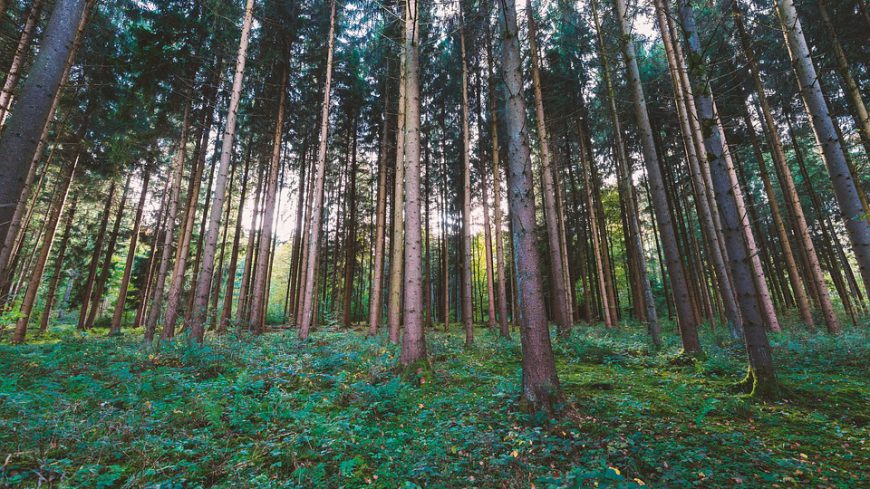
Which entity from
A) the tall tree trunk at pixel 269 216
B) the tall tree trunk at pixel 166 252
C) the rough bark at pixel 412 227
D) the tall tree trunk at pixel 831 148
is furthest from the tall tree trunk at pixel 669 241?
the tall tree trunk at pixel 166 252

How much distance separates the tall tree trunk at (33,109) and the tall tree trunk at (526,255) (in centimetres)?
564

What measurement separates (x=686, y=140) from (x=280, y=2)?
1563 cm

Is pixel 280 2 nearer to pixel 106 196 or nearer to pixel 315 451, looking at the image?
pixel 106 196

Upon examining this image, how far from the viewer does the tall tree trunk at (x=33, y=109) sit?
3.44m

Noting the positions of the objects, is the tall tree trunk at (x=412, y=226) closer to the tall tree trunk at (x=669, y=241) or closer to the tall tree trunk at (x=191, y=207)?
the tall tree trunk at (x=669, y=241)

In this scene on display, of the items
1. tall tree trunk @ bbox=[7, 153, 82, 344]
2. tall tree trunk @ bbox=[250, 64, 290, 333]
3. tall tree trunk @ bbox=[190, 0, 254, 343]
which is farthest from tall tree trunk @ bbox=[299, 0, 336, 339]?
tall tree trunk @ bbox=[7, 153, 82, 344]

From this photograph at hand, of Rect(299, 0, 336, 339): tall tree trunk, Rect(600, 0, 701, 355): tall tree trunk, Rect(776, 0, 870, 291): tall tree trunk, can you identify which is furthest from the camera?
Rect(299, 0, 336, 339): tall tree trunk

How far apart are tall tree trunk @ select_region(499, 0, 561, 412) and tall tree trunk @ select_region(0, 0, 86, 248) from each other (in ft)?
18.5

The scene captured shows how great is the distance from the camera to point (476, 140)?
18.3 meters

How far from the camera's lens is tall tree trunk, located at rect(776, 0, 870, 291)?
572cm

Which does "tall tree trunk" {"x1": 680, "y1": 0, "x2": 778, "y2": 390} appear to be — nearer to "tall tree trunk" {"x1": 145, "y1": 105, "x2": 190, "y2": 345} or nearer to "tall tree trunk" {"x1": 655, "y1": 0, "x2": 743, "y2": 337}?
"tall tree trunk" {"x1": 655, "y1": 0, "x2": 743, "y2": 337}

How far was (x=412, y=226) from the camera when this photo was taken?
7.39m

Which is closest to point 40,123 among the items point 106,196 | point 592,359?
point 592,359

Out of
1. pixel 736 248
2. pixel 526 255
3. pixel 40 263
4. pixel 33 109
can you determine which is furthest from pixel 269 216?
pixel 736 248
